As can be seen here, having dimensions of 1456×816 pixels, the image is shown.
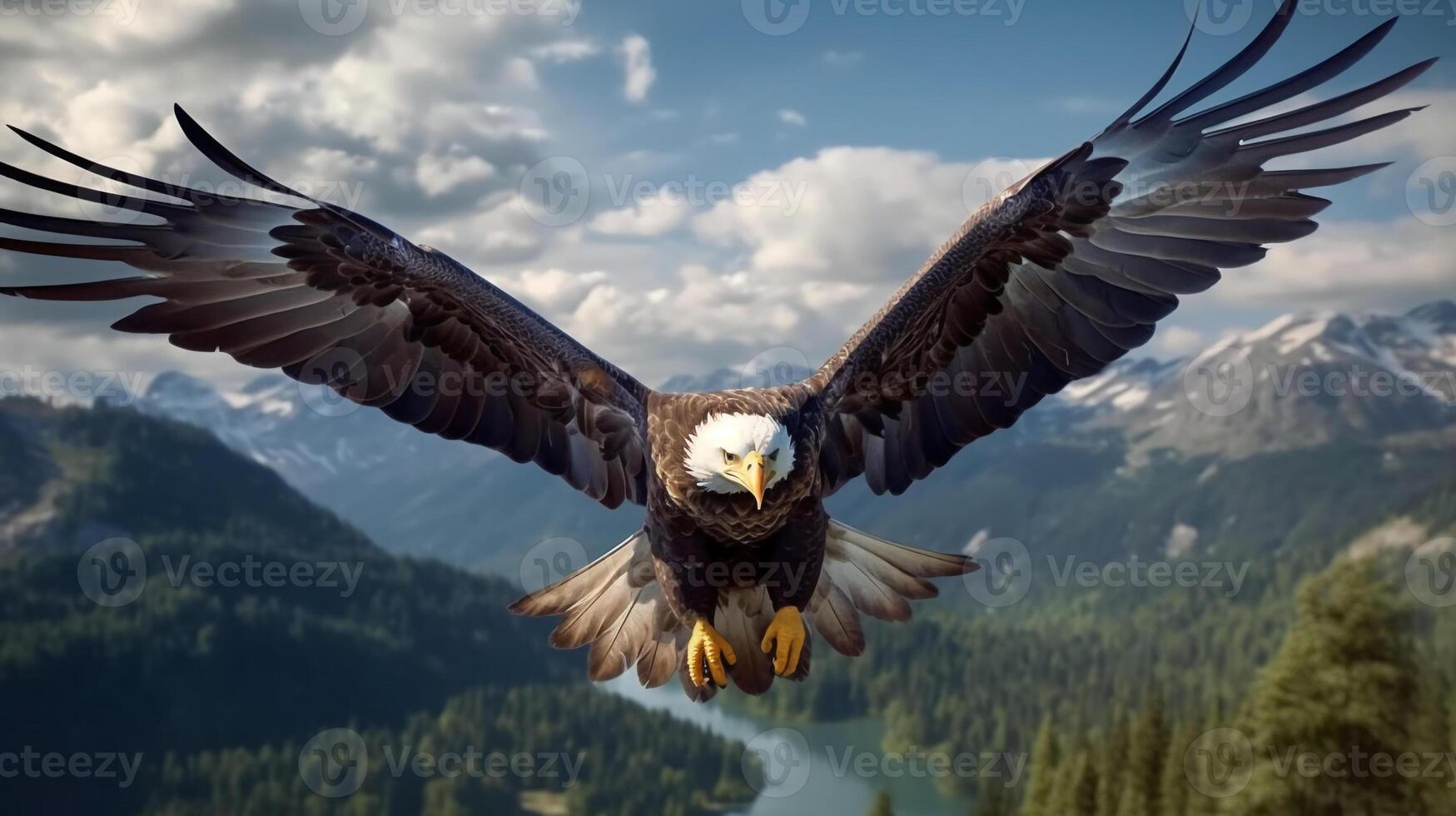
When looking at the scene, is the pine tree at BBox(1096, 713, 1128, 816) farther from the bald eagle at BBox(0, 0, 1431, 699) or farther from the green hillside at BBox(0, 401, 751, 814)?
the green hillside at BBox(0, 401, 751, 814)

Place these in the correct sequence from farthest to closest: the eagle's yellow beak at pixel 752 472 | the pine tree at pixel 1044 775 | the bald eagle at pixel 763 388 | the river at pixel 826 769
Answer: the river at pixel 826 769, the pine tree at pixel 1044 775, the bald eagle at pixel 763 388, the eagle's yellow beak at pixel 752 472

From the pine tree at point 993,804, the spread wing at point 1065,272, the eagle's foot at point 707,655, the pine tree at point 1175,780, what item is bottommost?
the pine tree at point 993,804

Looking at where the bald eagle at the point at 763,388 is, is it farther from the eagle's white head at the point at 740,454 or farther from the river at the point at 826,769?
the river at the point at 826,769

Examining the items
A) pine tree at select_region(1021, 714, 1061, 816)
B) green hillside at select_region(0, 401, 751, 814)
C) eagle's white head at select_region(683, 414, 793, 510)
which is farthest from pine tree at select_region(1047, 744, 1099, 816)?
green hillside at select_region(0, 401, 751, 814)

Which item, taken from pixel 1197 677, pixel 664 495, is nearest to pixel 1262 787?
pixel 664 495

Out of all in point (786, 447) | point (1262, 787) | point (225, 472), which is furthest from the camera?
point (225, 472)

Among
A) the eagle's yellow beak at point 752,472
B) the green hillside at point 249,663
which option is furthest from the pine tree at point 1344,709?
the green hillside at point 249,663

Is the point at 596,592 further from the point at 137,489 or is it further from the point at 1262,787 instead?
the point at 137,489
